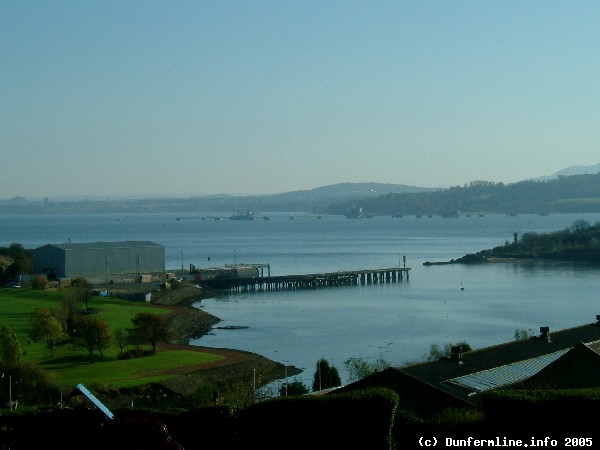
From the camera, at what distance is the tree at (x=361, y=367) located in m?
14.9

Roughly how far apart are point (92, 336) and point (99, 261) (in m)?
20.2

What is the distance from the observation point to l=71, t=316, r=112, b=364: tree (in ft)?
57.4

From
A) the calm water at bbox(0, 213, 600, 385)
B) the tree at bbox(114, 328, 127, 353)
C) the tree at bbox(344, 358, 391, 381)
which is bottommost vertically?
the calm water at bbox(0, 213, 600, 385)

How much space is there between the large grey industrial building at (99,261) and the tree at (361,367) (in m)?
20.3

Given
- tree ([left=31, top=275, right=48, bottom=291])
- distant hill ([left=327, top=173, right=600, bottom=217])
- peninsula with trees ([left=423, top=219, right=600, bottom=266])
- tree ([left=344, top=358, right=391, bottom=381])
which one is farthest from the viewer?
distant hill ([left=327, top=173, right=600, bottom=217])

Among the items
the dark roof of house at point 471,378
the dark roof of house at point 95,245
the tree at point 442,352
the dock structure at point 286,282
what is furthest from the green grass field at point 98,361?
the dock structure at point 286,282

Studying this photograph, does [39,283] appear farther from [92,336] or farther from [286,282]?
[92,336]

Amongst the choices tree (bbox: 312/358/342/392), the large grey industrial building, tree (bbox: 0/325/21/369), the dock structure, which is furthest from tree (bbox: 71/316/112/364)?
the dock structure

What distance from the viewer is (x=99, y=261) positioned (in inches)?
1468

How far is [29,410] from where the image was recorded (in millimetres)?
5410

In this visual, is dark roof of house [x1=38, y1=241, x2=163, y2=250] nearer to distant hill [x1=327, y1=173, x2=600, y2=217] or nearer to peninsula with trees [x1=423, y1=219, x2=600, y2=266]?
peninsula with trees [x1=423, y1=219, x2=600, y2=266]

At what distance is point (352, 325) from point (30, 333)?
31.6 feet

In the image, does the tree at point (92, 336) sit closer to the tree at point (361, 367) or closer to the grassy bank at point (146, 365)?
the grassy bank at point (146, 365)

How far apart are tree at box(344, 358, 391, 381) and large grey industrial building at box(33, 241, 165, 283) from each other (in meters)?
20.3
